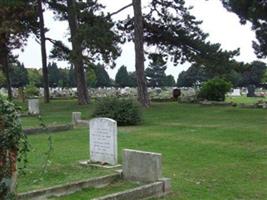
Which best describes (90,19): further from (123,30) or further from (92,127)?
(92,127)

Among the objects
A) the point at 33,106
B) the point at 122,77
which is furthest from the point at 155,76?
the point at 33,106

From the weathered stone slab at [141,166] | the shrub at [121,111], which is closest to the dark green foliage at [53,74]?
the shrub at [121,111]

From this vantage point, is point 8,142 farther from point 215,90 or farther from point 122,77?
point 122,77

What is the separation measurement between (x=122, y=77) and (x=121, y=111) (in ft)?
221

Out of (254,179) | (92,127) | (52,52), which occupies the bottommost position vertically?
(254,179)

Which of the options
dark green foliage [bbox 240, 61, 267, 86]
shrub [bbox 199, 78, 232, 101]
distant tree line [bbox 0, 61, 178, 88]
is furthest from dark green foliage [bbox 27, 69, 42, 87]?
shrub [bbox 199, 78, 232, 101]

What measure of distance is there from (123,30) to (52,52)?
29.0 ft

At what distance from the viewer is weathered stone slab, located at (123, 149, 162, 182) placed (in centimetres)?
896

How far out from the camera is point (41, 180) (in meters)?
9.23

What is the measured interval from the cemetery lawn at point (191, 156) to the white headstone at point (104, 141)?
53 cm

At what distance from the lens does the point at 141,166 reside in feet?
30.3

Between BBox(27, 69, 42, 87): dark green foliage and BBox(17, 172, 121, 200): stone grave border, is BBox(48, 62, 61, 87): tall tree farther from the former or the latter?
BBox(17, 172, 121, 200): stone grave border

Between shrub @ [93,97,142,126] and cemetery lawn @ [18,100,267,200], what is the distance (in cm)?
50

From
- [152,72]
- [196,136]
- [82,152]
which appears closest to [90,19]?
[196,136]
